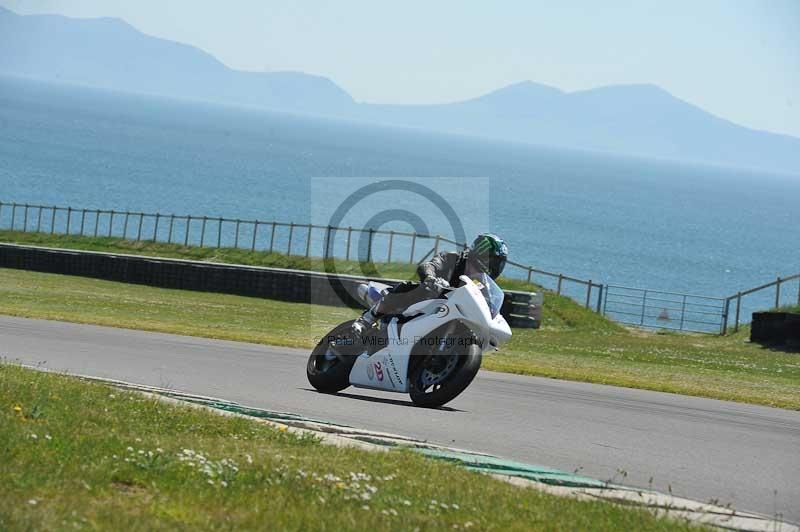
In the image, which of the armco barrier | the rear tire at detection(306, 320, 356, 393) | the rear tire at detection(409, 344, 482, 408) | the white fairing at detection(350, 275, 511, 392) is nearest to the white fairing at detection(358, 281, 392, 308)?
the rear tire at detection(306, 320, 356, 393)

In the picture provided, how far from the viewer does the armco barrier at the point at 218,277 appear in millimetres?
29234

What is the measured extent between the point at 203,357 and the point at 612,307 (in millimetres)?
60125

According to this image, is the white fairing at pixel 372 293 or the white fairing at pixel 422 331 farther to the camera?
the white fairing at pixel 372 293

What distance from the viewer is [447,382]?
36.2ft

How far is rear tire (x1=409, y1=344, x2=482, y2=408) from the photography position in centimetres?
1069

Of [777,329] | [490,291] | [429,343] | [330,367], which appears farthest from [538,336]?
[429,343]

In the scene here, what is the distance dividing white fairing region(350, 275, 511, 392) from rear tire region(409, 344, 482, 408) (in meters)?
0.11

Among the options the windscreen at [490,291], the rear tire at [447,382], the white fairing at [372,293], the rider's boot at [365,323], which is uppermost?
the windscreen at [490,291]

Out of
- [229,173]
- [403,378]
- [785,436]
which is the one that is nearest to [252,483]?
[403,378]

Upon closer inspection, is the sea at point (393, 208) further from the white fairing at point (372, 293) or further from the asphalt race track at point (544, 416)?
the white fairing at point (372, 293)

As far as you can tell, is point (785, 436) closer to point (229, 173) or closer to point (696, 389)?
point (696, 389)

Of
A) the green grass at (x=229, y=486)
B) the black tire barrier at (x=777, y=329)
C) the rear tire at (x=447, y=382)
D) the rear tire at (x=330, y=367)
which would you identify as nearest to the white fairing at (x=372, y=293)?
the rear tire at (x=330, y=367)

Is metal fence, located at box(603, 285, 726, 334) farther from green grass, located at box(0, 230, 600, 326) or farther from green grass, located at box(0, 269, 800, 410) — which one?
green grass, located at box(0, 269, 800, 410)

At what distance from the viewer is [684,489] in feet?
27.1
